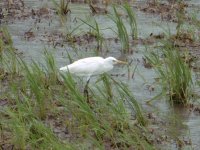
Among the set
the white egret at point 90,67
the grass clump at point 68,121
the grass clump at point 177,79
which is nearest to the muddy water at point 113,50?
the grass clump at point 177,79

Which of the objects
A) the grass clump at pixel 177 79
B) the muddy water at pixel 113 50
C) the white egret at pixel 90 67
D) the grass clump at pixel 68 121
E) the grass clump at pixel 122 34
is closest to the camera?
the grass clump at pixel 68 121

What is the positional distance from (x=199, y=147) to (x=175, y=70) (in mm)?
1253

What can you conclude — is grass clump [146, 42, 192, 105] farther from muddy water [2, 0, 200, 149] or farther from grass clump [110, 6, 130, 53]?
grass clump [110, 6, 130, 53]

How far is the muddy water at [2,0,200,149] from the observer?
7.54 metres

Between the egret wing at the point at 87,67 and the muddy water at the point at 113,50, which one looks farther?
the egret wing at the point at 87,67

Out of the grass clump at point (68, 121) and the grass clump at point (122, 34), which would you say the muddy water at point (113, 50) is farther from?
the grass clump at point (68, 121)

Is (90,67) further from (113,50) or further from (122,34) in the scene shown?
(113,50)

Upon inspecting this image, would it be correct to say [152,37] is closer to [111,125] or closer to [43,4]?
[43,4]

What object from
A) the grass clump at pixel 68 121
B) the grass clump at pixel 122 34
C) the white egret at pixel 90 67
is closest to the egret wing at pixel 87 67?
the white egret at pixel 90 67

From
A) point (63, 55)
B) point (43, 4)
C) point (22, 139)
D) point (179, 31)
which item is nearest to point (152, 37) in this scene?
point (179, 31)

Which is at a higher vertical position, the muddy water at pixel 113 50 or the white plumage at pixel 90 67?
the white plumage at pixel 90 67

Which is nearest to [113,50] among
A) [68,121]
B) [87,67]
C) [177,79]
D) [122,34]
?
[122,34]

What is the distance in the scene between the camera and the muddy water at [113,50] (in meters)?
7.54

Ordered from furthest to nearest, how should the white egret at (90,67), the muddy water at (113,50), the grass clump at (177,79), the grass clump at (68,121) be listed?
the white egret at (90,67) → the grass clump at (177,79) → the muddy water at (113,50) → the grass clump at (68,121)
